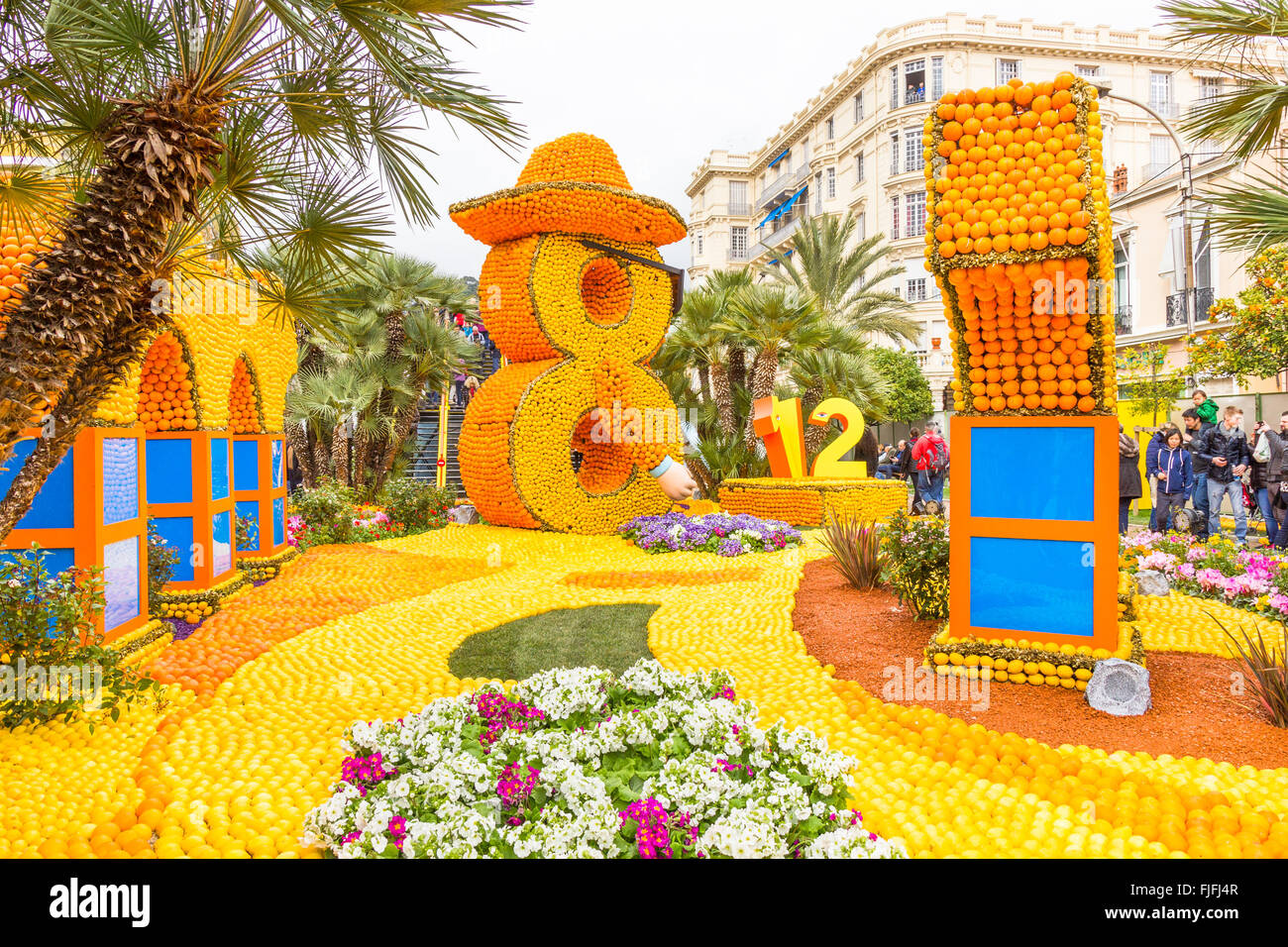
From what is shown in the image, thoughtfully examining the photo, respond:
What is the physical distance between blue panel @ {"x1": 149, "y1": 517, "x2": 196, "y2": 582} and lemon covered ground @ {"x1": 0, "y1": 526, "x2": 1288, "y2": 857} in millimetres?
755

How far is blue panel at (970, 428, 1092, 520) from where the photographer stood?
4.46 m

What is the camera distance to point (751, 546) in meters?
9.72

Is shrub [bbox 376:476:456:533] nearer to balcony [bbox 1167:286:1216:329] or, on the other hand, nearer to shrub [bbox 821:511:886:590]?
shrub [bbox 821:511:886:590]

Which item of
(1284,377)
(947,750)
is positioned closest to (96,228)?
(947,750)

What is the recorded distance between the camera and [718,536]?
988cm

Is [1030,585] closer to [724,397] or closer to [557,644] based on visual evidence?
[557,644]

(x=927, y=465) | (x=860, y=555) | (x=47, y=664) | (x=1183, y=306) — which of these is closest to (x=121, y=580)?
(x=47, y=664)

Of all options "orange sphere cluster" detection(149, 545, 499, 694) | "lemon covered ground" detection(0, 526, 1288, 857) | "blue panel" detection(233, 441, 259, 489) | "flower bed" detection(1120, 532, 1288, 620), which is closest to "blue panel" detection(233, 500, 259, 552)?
"blue panel" detection(233, 441, 259, 489)

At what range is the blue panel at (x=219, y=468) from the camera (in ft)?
24.3

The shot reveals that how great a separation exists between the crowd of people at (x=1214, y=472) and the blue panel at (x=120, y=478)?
10554 millimetres

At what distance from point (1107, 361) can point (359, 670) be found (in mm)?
5110

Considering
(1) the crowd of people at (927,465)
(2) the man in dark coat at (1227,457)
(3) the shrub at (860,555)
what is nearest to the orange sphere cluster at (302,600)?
(3) the shrub at (860,555)

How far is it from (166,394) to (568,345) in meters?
5.50

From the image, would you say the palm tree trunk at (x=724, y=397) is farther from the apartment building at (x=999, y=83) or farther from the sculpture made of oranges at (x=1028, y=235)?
the sculpture made of oranges at (x=1028, y=235)
